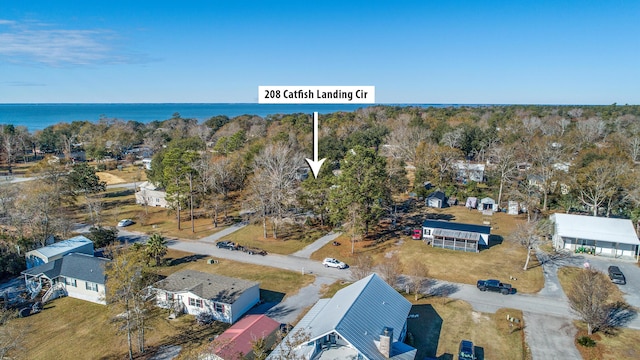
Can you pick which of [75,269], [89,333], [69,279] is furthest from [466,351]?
[69,279]

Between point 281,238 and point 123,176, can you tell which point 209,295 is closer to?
point 281,238

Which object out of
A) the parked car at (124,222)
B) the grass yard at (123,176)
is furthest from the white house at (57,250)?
the grass yard at (123,176)

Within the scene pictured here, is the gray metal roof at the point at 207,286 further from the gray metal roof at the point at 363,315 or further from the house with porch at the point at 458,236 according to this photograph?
the house with porch at the point at 458,236

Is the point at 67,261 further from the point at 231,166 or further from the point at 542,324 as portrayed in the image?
the point at 542,324

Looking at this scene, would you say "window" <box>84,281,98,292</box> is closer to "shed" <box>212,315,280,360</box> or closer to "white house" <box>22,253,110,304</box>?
"white house" <box>22,253,110,304</box>

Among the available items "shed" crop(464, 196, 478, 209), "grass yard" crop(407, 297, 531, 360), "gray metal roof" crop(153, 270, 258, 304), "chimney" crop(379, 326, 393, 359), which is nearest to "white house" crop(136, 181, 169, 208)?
"gray metal roof" crop(153, 270, 258, 304)

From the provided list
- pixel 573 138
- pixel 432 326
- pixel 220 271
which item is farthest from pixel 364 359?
pixel 573 138
